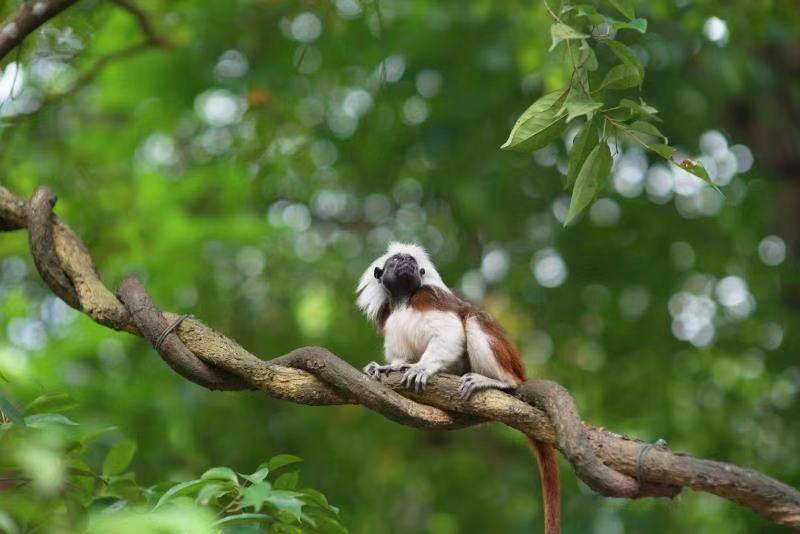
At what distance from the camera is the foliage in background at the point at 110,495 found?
1.78 meters

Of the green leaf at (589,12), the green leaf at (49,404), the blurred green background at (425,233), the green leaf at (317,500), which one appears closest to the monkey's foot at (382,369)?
the green leaf at (317,500)

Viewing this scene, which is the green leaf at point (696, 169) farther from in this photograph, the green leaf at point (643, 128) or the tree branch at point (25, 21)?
the tree branch at point (25, 21)

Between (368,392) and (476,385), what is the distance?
496 millimetres

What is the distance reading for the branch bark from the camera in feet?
7.37

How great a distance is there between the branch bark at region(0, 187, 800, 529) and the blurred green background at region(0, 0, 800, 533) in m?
2.57

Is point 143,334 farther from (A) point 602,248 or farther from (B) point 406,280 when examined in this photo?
(A) point 602,248

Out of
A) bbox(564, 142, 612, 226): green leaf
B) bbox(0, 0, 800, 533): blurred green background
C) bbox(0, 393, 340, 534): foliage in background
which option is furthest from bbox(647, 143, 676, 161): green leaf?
bbox(0, 0, 800, 533): blurred green background

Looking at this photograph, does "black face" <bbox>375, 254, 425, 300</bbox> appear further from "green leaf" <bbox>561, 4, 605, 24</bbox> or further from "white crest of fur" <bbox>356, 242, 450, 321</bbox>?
"green leaf" <bbox>561, 4, 605, 24</bbox>

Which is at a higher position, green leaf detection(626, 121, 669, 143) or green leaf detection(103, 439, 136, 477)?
green leaf detection(626, 121, 669, 143)

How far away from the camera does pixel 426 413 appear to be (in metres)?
2.66

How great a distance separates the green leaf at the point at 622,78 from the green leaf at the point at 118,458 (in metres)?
1.59

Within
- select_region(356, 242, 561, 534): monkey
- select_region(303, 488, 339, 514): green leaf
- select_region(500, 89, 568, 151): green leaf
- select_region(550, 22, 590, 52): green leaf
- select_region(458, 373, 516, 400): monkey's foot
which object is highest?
select_region(550, 22, 590, 52): green leaf

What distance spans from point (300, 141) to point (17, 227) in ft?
11.3

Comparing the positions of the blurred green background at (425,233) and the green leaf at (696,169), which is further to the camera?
the blurred green background at (425,233)
